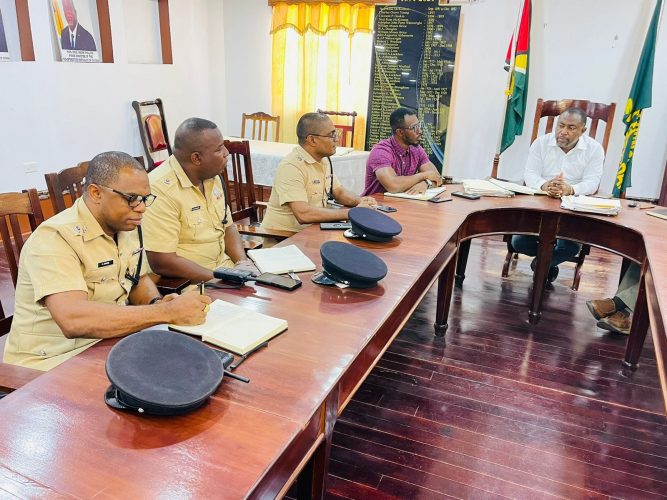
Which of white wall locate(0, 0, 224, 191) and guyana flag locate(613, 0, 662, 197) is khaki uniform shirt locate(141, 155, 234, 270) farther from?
guyana flag locate(613, 0, 662, 197)

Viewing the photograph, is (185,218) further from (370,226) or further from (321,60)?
(321,60)

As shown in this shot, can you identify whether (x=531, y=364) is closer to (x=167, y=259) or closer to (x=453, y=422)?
(x=453, y=422)

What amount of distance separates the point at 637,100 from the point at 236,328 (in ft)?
13.2

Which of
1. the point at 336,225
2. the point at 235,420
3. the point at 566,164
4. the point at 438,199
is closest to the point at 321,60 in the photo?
the point at 566,164

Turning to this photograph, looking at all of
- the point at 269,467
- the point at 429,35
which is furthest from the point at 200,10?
the point at 269,467

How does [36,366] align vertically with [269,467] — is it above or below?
below

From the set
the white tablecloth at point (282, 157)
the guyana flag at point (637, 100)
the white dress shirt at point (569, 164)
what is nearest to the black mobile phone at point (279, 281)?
the white dress shirt at point (569, 164)

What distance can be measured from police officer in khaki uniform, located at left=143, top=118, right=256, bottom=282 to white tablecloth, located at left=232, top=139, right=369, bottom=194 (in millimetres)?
1848

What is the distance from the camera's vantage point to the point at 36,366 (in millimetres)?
1351

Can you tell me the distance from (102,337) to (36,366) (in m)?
0.30

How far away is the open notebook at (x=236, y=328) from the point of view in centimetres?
118

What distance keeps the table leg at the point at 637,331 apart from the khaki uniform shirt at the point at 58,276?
2080 millimetres

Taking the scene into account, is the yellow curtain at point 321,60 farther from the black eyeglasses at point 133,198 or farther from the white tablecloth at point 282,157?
the black eyeglasses at point 133,198

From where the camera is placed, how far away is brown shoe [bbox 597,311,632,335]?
2.71 metres
